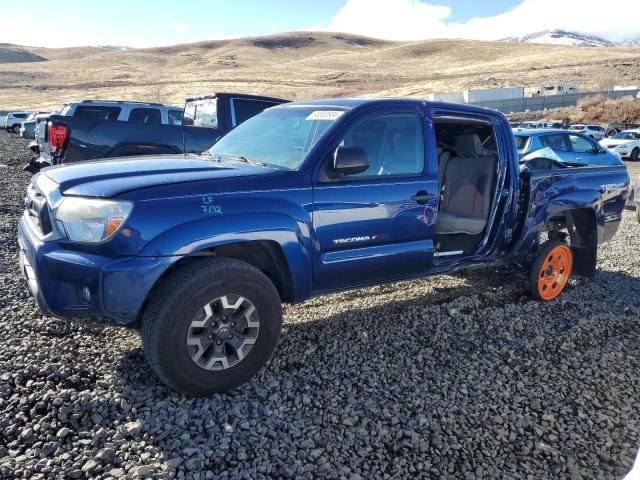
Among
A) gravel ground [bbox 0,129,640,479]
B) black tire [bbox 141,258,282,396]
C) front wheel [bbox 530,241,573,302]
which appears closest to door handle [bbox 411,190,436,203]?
gravel ground [bbox 0,129,640,479]

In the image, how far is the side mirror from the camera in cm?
359

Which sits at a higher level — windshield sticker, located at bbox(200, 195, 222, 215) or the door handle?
windshield sticker, located at bbox(200, 195, 222, 215)

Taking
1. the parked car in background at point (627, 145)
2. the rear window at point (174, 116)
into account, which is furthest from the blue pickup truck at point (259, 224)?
the parked car in background at point (627, 145)

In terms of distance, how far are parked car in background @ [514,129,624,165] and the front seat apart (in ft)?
29.3

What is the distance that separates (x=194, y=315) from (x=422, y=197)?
1991mm

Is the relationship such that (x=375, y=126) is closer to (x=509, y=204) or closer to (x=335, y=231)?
(x=335, y=231)

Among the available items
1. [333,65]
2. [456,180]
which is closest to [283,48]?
[333,65]

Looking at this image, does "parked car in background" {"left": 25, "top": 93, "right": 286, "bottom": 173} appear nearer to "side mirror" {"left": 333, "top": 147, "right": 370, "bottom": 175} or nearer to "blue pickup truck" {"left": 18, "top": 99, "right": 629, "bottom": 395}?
"blue pickup truck" {"left": 18, "top": 99, "right": 629, "bottom": 395}

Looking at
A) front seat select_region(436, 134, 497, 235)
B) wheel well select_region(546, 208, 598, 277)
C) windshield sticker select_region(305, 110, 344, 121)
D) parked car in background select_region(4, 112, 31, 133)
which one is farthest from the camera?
parked car in background select_region(4, 112, 31, 133)

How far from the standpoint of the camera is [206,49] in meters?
147

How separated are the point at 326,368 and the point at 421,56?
419 feet

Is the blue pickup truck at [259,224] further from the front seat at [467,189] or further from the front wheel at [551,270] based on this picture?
the front wheel at [551,270]

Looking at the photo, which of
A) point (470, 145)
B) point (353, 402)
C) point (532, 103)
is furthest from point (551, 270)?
point (532, 103)

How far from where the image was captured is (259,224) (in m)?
3.30
